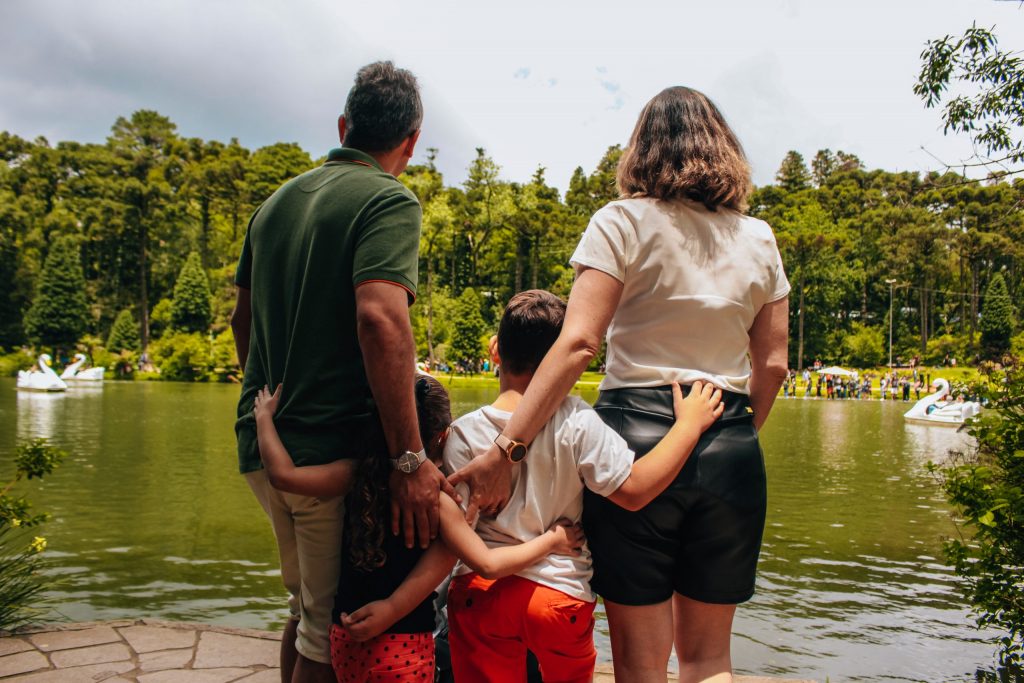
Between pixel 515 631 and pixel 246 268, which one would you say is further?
pixel 246 268

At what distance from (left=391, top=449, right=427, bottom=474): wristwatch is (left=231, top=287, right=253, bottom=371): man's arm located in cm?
57

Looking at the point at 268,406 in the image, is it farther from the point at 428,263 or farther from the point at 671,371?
the point at 428,263

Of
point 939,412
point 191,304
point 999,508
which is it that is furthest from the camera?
point 191,304

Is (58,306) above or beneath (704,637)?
above

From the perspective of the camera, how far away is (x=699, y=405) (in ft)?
5.01

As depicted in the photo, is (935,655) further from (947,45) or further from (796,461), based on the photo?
(796,461)

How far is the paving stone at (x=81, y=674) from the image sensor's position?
8.94 ft

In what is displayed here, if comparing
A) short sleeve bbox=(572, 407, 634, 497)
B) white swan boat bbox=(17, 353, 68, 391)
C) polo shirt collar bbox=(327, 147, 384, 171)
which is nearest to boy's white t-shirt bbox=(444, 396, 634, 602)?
short sleeve bbox=(572, 407, 634, 497)

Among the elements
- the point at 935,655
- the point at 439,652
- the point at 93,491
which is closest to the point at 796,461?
the point at 935,655

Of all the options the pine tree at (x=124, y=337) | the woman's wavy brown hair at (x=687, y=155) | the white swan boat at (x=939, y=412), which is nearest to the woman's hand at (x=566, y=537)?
the woman's wavy brown hair at (x=687, y=155)

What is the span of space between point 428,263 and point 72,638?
4180cm

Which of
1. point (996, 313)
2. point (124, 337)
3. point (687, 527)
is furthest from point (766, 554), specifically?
point (996, 313)

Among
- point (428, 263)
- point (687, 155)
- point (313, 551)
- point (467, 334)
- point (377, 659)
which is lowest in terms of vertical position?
point (377, 659)

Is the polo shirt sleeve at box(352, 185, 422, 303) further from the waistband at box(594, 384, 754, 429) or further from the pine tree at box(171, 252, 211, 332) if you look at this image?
the pine tree at box(171, 252, 211, 332)
